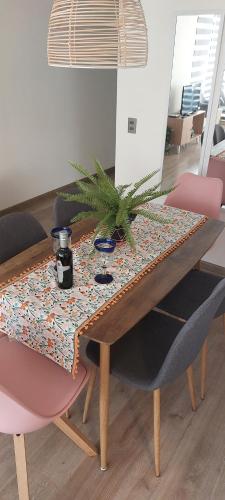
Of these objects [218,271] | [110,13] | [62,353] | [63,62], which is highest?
[110,13]

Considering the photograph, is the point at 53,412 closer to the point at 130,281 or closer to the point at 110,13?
the point at 130,281

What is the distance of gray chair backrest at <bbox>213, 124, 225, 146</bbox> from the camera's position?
2.76 meters

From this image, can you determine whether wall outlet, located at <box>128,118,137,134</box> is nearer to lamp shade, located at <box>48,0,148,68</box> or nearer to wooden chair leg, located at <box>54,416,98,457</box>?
lamp shade, located at <box>48,0,148,68</box>

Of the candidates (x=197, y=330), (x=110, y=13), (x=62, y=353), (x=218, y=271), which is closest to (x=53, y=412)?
(x=62, y=353)

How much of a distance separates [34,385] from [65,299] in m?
0.33

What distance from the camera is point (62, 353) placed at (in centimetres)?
130

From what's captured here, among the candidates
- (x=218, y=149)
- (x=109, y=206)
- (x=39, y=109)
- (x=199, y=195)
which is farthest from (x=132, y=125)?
(x=109, y=206)

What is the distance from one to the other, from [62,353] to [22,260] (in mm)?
535

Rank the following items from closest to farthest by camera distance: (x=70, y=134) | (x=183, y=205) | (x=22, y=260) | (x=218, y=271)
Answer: (x=22, y=260) → (x=183, y=205) → (x=218, y=271) → (x=70, y=134)

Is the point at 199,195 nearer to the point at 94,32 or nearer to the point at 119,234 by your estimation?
the point at 119,234

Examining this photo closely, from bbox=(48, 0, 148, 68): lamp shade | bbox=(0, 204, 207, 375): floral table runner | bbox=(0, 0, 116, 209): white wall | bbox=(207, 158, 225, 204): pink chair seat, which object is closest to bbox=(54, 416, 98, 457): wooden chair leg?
bbox=(0, 204, 207, 375): floral table runner

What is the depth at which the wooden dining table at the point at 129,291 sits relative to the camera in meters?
1.28

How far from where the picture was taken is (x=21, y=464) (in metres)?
1.32

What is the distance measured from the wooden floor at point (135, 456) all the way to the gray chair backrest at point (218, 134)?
1.80 meters
